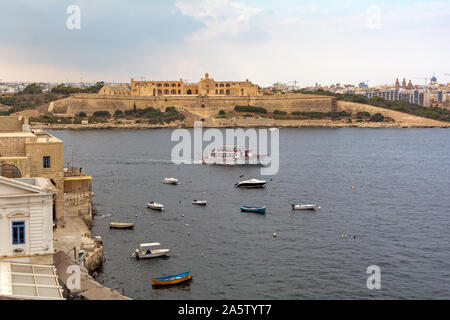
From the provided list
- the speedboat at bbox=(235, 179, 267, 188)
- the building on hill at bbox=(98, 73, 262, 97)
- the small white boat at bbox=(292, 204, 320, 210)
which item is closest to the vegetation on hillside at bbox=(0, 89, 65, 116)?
the building on hill at bbox=(98, 73, 262, 97)

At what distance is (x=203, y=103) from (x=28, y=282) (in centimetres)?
10091

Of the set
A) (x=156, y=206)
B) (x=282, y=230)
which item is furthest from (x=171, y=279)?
(x=156, y=206)

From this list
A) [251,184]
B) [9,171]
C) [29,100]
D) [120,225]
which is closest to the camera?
[9,171]

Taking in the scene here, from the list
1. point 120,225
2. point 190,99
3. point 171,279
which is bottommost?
point 171,279

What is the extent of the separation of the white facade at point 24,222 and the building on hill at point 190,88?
3963 inches

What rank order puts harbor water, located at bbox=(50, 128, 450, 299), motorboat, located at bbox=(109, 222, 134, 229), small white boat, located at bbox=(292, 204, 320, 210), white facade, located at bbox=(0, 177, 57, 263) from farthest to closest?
small white boat, located at bbox=(292, 204, 320, 210), motorboat, located at bbox=(109, 222, 134, 229), harbor water, located at bbox=(50, 128, 450, 299), white facade, located at bbox=(0, 177, 57, 263)

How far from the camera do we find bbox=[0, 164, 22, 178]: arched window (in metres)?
18.9

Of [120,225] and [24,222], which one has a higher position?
[24,222]

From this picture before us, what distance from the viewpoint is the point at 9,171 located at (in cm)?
1923

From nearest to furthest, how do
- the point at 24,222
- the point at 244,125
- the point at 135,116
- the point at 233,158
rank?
1. the point at 24,222
2. the point at 233,158
3. the point at 244,125
4. the point at 135,116

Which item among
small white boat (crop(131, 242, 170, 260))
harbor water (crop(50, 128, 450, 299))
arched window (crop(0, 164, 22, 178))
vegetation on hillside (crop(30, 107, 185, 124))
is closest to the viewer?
harbor water (crop(50, 128, 450, 299))

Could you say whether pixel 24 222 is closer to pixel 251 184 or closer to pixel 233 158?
pixel 251 184

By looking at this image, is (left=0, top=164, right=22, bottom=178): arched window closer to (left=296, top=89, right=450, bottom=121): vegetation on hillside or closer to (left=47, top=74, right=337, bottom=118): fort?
(left=47, top=74, right=337, bottom=118): fort
